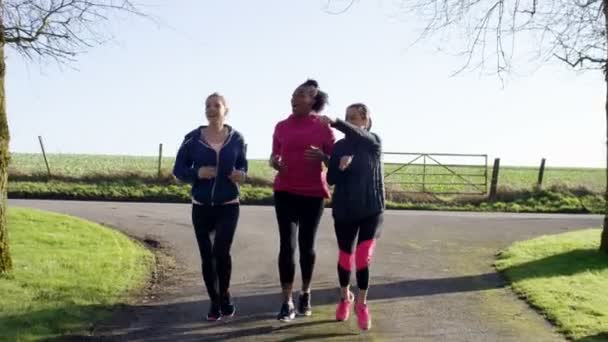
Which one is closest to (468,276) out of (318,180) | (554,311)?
(554,311)

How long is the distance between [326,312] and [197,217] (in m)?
1.43

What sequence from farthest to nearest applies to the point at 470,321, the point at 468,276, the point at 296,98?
the point at 468,276 < the point at 470,321 < the point at 296,98

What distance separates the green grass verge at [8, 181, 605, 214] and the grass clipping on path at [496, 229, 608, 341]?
1133cm

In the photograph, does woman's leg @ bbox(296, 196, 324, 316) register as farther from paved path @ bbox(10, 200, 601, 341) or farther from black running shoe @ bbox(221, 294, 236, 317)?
black running shoe @ bbox(221, 294, 236, 317)

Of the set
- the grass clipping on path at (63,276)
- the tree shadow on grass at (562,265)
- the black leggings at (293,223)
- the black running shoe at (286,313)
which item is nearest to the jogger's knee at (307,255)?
the black leggings at (293,223)

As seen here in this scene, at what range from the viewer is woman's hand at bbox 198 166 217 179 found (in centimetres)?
694

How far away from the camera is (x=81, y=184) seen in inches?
1049

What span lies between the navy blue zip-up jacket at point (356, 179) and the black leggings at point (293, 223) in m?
0.23

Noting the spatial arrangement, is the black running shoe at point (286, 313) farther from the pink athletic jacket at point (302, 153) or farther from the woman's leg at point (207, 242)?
the pink athletic jacket at point (302, 153)

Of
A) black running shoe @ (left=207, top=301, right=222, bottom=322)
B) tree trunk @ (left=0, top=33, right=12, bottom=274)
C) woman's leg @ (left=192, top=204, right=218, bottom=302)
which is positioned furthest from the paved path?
tree trunk @ (left=0, top=33, right=12, bottom=274)

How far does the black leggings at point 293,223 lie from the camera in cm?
702

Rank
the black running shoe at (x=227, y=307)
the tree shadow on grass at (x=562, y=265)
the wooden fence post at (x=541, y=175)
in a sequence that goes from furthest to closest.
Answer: the wooden fence post at (x=541, y=175) < the tree shadow on grass at (x=562, y=265) < the black running shoe at (x=227, y=307)

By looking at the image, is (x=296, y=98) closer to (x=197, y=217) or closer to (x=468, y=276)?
(x=197, y=217)

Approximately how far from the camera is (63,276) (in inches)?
341
